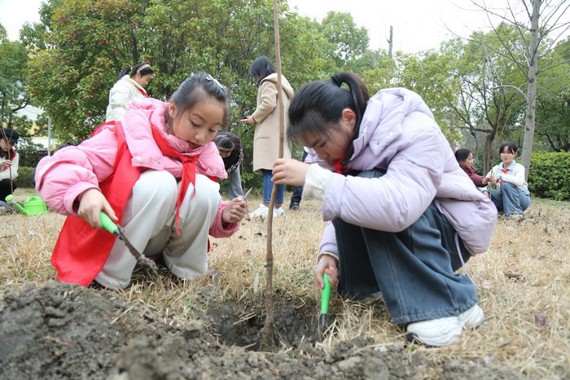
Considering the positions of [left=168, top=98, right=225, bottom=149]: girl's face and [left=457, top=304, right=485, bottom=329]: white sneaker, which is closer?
[left=457, top=304, right=485, bottom=329]: white sneaker

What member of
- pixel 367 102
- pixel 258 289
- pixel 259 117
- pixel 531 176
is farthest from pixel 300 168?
pixel 531 176

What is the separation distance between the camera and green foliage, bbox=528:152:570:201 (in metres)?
11.9

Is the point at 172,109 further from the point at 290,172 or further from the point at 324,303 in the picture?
the point at 324,303

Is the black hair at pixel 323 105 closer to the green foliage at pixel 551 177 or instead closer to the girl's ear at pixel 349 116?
the girl's ear at pixel 349 116

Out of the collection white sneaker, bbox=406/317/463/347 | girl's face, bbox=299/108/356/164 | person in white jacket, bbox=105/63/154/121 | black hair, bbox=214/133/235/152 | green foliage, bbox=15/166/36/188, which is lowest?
green foliage, bbox=15/166/36/188

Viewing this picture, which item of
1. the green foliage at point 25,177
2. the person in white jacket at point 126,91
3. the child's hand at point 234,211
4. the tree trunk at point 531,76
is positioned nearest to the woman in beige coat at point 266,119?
the person in white jacket at point 126,91

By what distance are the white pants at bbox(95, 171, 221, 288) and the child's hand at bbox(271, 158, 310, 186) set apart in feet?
1.73

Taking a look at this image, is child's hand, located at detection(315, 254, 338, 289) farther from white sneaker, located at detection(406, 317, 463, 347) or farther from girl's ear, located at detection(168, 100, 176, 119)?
girl's ear, located at detection(168, 100, 176, 119)

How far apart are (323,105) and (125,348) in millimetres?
970

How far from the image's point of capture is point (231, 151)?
172 inches

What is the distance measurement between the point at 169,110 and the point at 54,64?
9.13m

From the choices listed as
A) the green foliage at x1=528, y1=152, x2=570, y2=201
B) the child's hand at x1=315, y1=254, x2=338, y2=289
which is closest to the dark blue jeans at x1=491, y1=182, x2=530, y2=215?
the child's hand at x1=315, y1=254, x2=338, y2=289

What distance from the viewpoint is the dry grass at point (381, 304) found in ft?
4.43

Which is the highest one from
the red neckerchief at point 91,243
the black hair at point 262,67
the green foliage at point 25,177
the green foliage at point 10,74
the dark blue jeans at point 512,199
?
the green foliage at point 10,74
